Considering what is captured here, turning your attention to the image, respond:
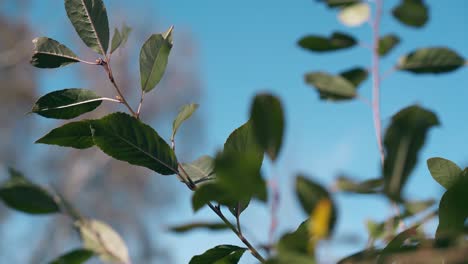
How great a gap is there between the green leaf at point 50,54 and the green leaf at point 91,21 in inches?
0.7

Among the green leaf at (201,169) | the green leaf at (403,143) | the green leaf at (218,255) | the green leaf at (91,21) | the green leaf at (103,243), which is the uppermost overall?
the green leaf at (91,21)

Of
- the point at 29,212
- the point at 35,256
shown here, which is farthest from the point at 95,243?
the point at 35,256

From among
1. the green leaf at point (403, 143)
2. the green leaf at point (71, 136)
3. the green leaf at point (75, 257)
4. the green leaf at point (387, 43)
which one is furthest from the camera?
the green leaf at point (387, 43)

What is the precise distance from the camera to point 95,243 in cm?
42

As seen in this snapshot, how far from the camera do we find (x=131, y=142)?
0.25 metres

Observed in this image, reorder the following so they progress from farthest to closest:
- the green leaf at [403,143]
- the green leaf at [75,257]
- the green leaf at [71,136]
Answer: the green leaf at [75,257] < the green leaf at [71,136] < the green leaf at [403,143]

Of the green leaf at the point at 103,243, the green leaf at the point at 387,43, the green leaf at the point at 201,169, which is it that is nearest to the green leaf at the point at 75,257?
the green leaf at the point at 103,243

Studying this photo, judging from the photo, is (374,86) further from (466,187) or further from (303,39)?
(466,187)

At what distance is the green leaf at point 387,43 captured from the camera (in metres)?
0.49

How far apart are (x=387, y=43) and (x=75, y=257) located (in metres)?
0.36

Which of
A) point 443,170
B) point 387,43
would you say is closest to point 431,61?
point 387,43

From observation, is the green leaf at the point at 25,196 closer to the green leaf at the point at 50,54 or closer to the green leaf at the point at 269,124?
the green leaf at the point at 50,54

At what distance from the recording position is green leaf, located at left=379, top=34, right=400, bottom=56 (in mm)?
490

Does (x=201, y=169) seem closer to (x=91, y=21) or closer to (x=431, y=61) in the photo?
(x=91, y=21)
